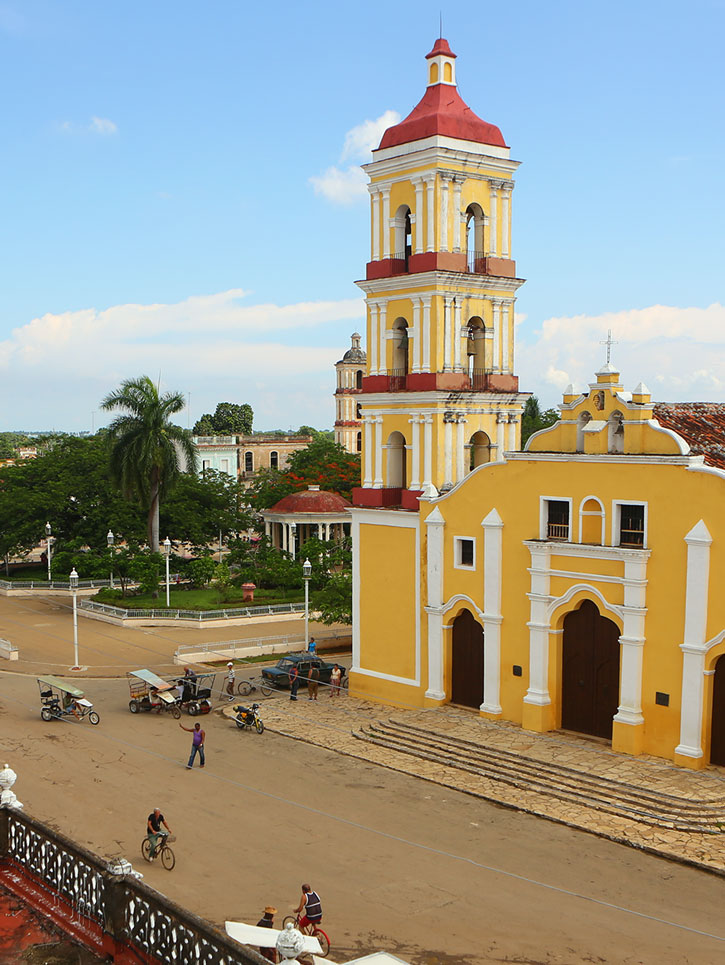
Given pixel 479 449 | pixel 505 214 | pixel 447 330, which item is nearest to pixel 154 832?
pixel 479 449

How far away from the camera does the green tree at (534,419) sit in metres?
55.2

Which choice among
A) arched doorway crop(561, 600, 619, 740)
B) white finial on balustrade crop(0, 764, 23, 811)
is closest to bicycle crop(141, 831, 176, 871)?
white finial on balustrade crop(0, 764, 23, 811)

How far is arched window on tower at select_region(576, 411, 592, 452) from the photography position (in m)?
22.0

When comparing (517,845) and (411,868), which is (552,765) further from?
(411,868)

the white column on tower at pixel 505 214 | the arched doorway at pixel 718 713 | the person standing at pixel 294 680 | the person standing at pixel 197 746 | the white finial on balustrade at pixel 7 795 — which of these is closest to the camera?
the white finial on balustrade at pixel 7 795

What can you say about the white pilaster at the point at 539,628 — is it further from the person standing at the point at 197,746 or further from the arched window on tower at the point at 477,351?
the person standing at the point at 197,746

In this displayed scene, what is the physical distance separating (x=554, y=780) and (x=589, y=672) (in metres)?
3.09

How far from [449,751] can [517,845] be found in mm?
4946

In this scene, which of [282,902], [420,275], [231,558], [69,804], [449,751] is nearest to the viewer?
[282,902]

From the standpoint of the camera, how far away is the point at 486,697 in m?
24.0

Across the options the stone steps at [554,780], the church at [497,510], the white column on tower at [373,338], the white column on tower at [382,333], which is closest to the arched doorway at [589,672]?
the church at [497,510]

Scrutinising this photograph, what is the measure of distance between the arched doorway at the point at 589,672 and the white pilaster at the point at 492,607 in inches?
68.9

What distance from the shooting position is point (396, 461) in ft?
90.0

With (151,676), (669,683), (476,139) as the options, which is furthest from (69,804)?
(476,139)
